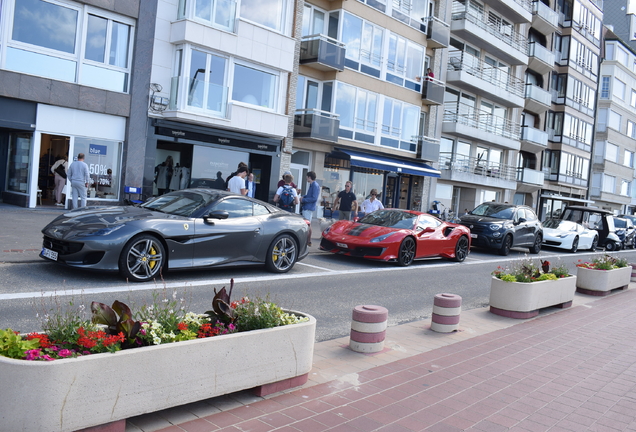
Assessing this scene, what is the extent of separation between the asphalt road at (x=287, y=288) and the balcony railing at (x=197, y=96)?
8708 mm

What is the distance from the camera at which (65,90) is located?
53.9ft

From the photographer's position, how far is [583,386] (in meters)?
5.19

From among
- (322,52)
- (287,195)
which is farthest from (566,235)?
(287,195)

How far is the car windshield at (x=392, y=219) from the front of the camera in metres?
13.6

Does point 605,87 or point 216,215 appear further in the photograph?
point 605,87

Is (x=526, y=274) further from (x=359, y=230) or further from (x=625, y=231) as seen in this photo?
(x=625, y=231)

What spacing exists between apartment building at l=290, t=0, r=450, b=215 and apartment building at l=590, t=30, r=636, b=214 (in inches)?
1168

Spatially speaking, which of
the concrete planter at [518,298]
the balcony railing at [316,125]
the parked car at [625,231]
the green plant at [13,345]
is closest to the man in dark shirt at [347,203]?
the balcony railing at [316,125]

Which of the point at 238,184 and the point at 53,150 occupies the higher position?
the point at 53,150

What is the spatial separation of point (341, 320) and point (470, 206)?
104ft

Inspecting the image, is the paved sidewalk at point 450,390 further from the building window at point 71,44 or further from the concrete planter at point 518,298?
the building window at point 71,44

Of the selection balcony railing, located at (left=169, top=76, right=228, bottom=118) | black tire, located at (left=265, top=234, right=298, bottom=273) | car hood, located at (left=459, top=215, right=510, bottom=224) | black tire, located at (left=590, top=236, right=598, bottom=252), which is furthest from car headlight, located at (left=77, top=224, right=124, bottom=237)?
black tire, located at (left=590, top=236, right=598, bottom=252)

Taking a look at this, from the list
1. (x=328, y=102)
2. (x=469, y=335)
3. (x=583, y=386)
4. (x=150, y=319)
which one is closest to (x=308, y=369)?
(x=150, y=319)

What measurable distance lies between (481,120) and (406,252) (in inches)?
1053
